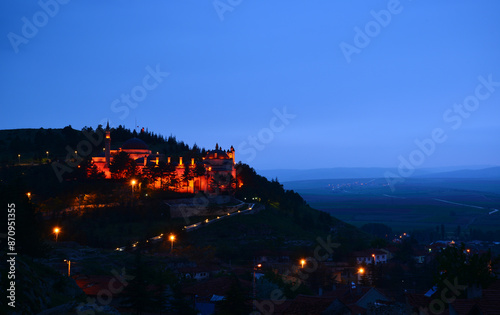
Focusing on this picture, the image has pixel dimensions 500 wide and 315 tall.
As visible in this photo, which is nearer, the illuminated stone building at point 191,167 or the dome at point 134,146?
the illuminated stone building at point 191,167

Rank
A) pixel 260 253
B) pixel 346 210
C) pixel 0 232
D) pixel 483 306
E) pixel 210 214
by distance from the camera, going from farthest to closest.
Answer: pixel 346 210 → pixel 210 214 → pixel 260 253 → pixel 0 232 → pixel 483 306

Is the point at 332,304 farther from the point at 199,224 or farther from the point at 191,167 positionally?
the point at 191,167

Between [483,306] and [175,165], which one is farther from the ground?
[175,165]

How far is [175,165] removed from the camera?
78.7 metres

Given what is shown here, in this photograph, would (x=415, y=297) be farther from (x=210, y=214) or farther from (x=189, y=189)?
(x=189, y=189)

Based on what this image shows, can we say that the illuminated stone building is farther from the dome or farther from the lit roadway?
the lit roadway

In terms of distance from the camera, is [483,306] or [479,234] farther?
[479,234]

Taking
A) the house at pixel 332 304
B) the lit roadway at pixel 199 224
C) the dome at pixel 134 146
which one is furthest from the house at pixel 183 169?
the house at pixel 332 304

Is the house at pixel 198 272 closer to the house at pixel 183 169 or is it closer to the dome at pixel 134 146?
the house at pixel 183 169

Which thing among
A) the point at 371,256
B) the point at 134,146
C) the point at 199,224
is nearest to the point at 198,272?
the point at 199,224

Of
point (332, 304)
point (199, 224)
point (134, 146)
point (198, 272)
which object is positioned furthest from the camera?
point (134, 146)

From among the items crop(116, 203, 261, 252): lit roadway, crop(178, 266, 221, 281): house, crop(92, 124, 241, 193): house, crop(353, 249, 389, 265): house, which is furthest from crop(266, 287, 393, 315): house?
crop(92, 124, 241, 193): house

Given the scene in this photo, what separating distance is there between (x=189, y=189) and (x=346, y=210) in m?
119

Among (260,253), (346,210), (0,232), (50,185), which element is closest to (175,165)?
(50,185)
